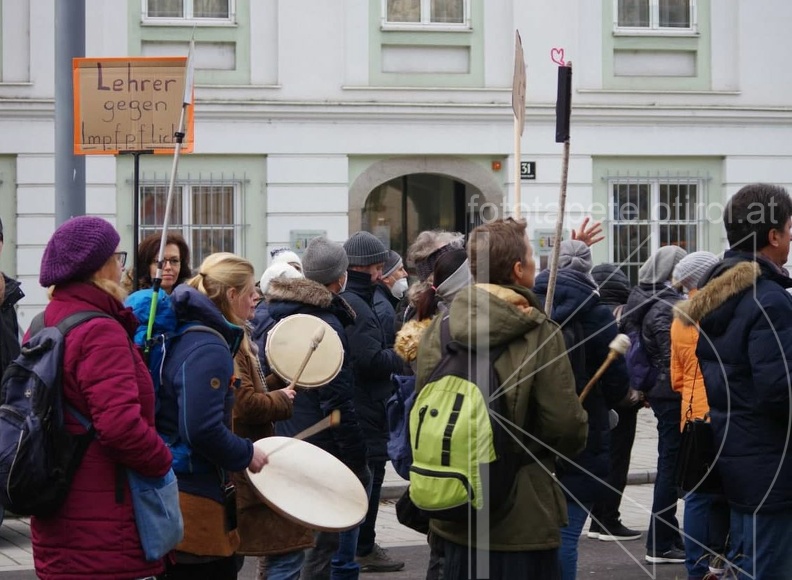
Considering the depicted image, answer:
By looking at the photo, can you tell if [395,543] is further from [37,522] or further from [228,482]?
[37,522]

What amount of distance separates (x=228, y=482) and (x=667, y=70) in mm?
13563

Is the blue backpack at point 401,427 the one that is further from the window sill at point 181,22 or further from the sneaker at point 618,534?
the window sill at point 181,22

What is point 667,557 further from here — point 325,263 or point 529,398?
point 529,398

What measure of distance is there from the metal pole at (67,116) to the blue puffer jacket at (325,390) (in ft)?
9.53

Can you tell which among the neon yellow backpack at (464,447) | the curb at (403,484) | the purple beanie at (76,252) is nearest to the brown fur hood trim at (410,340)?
the neon yellow backpack at (464,447)

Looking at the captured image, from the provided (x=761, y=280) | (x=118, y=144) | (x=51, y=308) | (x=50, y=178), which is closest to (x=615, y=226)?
(x=50, y=178)

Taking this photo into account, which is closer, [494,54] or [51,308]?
[51,308]

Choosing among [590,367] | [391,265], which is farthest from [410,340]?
[391,265]

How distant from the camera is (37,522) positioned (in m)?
4.11

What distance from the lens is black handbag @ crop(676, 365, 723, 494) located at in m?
5.12

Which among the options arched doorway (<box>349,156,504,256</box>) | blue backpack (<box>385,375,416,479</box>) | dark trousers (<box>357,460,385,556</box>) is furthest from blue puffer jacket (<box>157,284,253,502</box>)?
arched doorway (<box>349,156,504,256</box>)

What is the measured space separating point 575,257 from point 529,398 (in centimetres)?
216

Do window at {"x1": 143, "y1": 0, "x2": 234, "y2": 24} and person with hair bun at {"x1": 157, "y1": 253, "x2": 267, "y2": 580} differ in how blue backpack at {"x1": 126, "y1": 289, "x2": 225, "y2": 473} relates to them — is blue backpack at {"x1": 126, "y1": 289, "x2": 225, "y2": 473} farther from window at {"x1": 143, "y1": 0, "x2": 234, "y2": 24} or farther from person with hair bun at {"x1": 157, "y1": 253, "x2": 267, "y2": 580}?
window at {"x1": 143, "y1": 0, "x2": 234, "y2": 24}

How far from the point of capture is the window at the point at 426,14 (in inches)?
658
